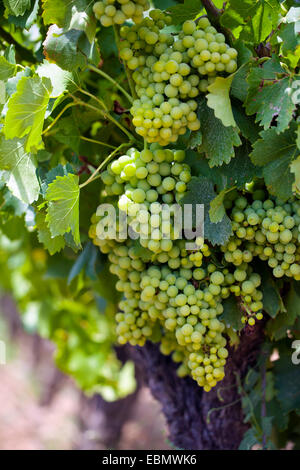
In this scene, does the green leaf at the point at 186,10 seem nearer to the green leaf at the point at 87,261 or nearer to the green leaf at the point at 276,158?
the green leaf at the point at 276,158

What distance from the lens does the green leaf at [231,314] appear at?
949 mm

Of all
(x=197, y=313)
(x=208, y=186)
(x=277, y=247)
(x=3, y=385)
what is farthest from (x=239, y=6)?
(x=3, y=385)

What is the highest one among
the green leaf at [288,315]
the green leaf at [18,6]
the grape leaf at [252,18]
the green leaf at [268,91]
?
the green leaf at [18,6]

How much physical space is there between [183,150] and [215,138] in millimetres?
98

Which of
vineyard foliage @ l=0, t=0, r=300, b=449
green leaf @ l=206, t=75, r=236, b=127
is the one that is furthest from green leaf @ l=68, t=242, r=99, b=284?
green leaf @ l=206, t=75, r=236, b=127

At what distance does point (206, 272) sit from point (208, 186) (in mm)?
158

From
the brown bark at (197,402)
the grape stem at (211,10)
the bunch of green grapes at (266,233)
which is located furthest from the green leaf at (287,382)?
the grape stem at (211,10)

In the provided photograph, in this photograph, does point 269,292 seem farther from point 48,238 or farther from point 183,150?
point 48,238

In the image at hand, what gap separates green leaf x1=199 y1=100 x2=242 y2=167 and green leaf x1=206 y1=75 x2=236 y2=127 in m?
0.04

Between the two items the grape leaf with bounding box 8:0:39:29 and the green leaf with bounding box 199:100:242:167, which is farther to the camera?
the grape leaf with bounding box 8:0:39:29

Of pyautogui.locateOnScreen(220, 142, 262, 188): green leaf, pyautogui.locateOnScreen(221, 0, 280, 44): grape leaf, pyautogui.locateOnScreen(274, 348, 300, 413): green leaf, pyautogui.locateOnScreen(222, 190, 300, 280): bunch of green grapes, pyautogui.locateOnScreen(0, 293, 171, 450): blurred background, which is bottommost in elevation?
pyautogui.locateOnScreen(0, 293, 171, 450): blurred background

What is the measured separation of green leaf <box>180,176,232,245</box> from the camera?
0.87 metres

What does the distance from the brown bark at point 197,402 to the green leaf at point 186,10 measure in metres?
0.72

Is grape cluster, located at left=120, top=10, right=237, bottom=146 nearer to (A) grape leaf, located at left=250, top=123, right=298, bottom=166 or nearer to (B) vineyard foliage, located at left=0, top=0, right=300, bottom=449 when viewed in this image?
(B) vineyard foliage, located at left=0, top=0, right=300, bottom=449
